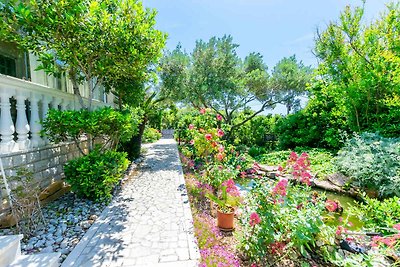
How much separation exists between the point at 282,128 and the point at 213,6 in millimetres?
7740

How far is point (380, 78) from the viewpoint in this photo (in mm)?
7305

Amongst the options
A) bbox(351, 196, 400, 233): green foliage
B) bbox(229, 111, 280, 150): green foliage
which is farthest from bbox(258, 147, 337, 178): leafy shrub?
bbox(229, 111, 280, 150): green foliage

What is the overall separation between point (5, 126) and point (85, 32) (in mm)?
2252

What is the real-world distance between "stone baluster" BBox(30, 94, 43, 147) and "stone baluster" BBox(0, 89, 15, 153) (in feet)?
1.87

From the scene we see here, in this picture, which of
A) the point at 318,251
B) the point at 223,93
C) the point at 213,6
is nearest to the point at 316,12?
the point at 213,6

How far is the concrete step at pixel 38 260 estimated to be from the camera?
240 cm

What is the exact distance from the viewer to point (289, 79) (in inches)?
485

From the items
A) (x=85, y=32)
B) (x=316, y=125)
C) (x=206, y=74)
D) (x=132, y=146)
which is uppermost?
(x=206, y=74)

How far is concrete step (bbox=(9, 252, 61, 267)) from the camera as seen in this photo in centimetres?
240

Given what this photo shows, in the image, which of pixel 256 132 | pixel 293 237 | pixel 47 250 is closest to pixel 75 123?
pixel 47 250

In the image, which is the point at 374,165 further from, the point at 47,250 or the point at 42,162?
the point at 42,162

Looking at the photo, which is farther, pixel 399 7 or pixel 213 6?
pixel 213 6

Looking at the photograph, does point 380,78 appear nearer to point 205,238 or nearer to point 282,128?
point 282,128

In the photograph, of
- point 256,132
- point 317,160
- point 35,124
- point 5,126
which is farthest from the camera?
point 256,132
